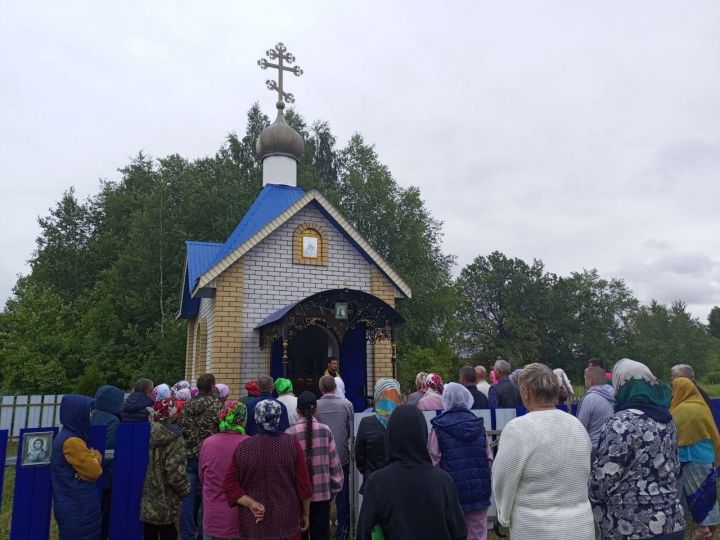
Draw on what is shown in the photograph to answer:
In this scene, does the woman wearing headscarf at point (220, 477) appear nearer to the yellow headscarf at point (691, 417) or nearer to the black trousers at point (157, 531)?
the black trousers at point (157, 531)

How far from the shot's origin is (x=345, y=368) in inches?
507

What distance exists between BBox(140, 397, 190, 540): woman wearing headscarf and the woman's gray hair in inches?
119

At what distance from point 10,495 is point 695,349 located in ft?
198

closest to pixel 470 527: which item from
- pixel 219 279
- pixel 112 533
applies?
pixel 112 533

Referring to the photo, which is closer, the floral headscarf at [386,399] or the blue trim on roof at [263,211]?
the floral headscarf at [386,399]

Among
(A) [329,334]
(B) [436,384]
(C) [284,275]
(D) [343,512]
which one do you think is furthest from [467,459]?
(A) [329,334]

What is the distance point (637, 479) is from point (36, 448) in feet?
14.9

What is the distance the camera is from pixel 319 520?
4.61m

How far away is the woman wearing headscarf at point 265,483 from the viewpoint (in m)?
3.64

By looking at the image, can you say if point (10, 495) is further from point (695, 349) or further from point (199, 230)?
point (695, 349)

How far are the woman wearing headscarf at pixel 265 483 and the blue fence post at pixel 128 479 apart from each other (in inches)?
67.3

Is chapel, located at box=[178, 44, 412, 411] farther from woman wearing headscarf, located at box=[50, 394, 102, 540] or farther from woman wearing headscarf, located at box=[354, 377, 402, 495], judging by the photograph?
woman wearing headscarf, located at box=[50, 394, 102, 540]

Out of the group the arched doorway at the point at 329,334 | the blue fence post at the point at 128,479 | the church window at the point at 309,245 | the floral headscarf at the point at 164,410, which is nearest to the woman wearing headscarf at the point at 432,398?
the floral headscarf at the point at 164,410

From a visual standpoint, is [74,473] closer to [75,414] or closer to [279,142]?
[75,414]
